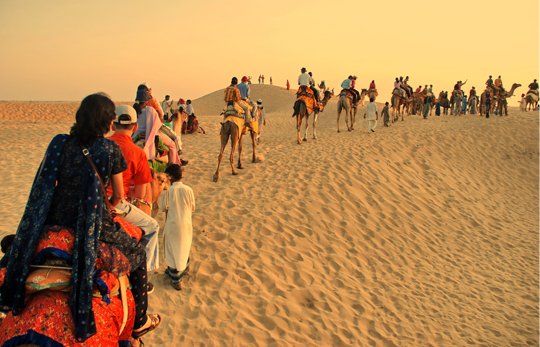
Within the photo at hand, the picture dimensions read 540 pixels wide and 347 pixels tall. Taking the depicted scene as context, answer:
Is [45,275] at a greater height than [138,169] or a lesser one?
lesser

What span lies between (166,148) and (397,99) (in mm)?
16941

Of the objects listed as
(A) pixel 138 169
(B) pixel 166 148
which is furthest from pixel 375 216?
(A) pixel 138 169

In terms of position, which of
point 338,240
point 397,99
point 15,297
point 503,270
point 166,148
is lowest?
point 503,270

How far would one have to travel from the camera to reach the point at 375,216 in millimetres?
10055

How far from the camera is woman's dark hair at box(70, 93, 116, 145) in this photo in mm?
2791

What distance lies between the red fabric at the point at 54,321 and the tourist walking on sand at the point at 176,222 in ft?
11.2

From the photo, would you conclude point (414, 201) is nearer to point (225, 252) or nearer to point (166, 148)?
point (225, 252)

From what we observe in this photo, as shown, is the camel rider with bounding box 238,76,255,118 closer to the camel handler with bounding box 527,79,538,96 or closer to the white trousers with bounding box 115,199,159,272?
the white trousers with bounding box 115,199,159,272

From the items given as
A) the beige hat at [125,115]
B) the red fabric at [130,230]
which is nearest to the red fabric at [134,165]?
the beige hat at [125,115]

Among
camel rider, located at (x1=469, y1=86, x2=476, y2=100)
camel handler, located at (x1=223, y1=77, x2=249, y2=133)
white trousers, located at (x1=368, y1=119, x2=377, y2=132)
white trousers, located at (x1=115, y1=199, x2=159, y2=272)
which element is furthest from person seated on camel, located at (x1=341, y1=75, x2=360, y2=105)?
white trousers, located at (x1=115, y1=199, x2=159, y2=272)

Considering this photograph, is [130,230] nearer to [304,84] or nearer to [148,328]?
[148,328]

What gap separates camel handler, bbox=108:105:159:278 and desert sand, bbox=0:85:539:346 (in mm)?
1939

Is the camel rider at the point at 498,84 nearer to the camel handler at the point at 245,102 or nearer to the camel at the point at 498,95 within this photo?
the camel at the point at 498,95

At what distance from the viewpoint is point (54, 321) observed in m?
2.55
